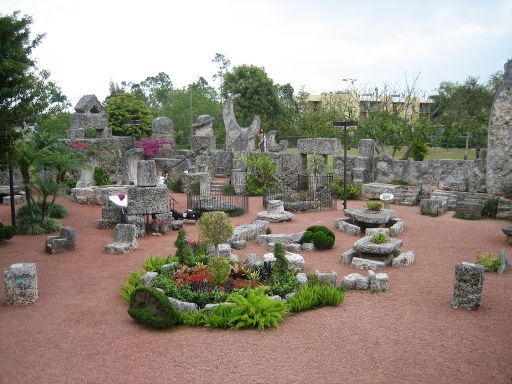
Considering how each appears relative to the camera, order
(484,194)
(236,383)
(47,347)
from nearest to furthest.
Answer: (236,383) < (47,347) < (484,194)

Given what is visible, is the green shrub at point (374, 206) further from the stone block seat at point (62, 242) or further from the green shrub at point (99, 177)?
the green shrub at point (99, 177)

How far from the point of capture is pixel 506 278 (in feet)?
39.5

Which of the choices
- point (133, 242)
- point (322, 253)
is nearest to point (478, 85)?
point (322, 253)

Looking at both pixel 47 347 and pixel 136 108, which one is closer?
pixel 47 347

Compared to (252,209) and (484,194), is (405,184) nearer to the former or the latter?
(484,194)

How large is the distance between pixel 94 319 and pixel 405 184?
58.0ft

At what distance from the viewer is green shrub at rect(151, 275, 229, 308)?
10188 mm

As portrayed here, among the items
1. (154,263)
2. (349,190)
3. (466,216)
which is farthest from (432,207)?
(154,263)

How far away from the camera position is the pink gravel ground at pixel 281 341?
767cm

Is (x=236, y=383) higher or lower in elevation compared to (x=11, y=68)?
lower

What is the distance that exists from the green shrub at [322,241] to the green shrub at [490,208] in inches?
304

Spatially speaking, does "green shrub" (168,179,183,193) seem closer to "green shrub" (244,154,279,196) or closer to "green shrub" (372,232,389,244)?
"green shrub" (244,154,279,196)

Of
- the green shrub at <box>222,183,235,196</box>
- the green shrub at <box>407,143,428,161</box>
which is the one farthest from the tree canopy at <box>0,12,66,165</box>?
the green shrub at <box>407,143,428,161</box>

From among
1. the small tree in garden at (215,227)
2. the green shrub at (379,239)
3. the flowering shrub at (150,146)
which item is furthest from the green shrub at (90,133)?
the green shrub at (379,239)
